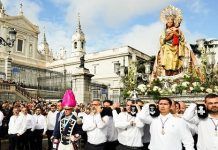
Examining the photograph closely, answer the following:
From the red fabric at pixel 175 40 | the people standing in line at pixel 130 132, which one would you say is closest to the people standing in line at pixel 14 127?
the people standing in line at pixel 130 132

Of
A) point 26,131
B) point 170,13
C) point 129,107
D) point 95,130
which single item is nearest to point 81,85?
point 170,13

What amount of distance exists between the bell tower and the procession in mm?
30318

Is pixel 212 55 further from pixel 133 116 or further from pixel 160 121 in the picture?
pixel 160 121

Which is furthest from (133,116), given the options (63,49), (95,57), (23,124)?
(63,49)

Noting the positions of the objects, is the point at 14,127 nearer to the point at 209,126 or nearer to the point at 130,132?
the point at 130,132

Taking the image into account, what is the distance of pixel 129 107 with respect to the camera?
23.1 ft

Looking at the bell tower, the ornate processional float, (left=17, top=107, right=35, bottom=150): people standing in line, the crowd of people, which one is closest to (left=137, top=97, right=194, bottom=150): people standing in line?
the crowd of people

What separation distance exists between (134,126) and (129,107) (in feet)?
1.45

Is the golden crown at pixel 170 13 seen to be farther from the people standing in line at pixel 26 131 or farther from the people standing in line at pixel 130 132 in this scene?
the people standing in line at pixel 130 132

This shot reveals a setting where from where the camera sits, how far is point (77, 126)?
643 cm

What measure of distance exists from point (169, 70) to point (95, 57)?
4147 centimetres

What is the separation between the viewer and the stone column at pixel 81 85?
2063cm

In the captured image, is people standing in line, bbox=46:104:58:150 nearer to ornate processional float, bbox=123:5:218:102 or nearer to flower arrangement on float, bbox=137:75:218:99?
flower arrangement on float, bbox=137:75:218:99

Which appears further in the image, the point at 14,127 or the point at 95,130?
the point at 14,127
